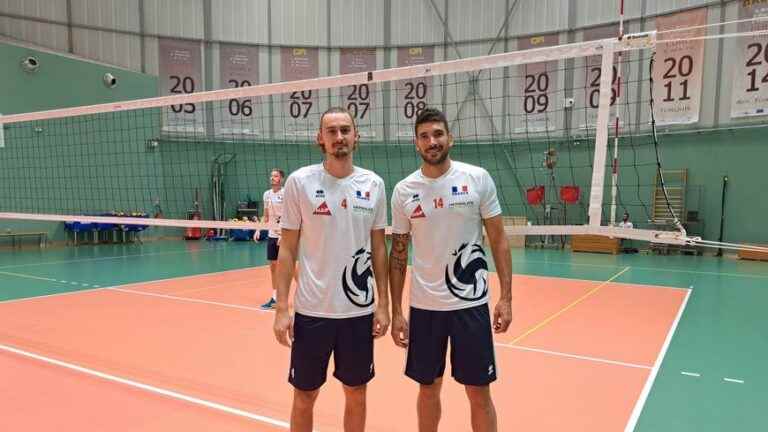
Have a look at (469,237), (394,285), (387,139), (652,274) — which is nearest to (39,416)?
(394,285)

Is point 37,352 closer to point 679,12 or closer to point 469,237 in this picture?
point 469,237

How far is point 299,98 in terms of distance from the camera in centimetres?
1536

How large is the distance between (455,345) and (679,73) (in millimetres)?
13128

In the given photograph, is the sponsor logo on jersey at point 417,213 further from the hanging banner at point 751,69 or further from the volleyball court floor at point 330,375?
the hanging banner at point 751,69

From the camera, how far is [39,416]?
3.16 meters

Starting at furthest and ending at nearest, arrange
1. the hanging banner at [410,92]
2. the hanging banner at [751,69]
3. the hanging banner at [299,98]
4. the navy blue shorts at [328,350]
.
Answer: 1. the hanging banner at [299,98]
2. the hanging banner at [410,92]
3. the hanging banner at [751,69]
4. the navy blue shorts at [328,350]

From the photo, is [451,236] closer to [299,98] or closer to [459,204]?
Result: [459,204]

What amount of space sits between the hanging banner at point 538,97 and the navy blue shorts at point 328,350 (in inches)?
478

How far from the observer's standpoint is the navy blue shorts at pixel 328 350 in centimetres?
221

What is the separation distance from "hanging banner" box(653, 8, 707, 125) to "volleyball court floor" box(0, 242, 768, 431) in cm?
596

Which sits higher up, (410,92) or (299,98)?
(410,92)

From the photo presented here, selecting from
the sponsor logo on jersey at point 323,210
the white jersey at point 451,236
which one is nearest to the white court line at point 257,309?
the white jersey at point 451,236

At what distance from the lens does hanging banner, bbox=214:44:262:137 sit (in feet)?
50.7

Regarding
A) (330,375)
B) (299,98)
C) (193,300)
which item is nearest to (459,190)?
(330,375)
